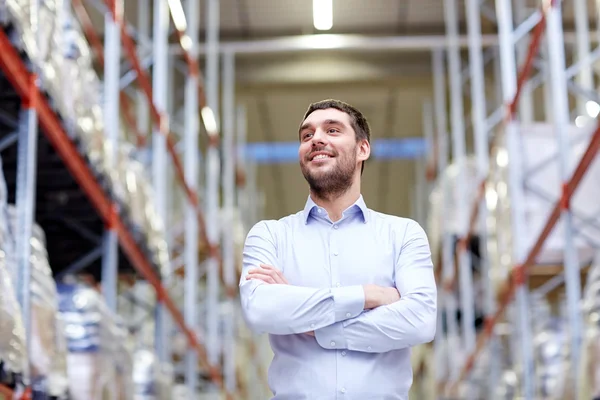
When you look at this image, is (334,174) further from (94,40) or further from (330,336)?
(94,40)

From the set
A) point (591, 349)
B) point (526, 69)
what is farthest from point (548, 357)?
point (591, 349)

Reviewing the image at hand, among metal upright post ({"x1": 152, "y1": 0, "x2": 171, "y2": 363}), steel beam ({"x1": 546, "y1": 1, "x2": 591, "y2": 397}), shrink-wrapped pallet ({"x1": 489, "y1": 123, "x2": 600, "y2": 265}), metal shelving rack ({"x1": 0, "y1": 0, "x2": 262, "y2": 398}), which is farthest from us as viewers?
metal upright post ({"x1": 152, "y1": 0, "x2": 171, "y2": 363})

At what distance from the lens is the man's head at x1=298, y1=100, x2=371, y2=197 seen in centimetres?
305

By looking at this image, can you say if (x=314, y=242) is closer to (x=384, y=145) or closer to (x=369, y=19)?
(x=369, y=19)

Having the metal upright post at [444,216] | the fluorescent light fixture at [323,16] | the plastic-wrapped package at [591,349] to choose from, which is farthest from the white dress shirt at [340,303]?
the fluorescent light fixture at [323,16]

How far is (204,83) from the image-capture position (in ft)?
72.0

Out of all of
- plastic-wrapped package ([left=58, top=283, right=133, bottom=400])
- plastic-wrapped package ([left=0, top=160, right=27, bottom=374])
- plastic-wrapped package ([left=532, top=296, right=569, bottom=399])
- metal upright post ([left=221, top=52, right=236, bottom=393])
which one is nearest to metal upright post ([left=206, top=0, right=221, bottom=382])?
metal upright post ([left=221, top=52, right=236, bottom=393])

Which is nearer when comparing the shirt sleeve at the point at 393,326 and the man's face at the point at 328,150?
the shirt sleeve at the point at 393,326

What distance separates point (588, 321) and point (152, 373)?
17.8 feet

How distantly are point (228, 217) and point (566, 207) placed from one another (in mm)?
12053

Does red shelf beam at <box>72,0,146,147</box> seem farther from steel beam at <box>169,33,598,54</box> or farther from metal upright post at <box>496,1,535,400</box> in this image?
metal upright post at <box>496,1,535,400</box>

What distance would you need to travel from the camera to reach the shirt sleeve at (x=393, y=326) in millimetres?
2936

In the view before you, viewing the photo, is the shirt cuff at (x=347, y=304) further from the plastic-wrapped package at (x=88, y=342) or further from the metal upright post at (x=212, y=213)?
the metal upright post at (x=212, y=213)

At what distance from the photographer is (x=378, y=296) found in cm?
299
